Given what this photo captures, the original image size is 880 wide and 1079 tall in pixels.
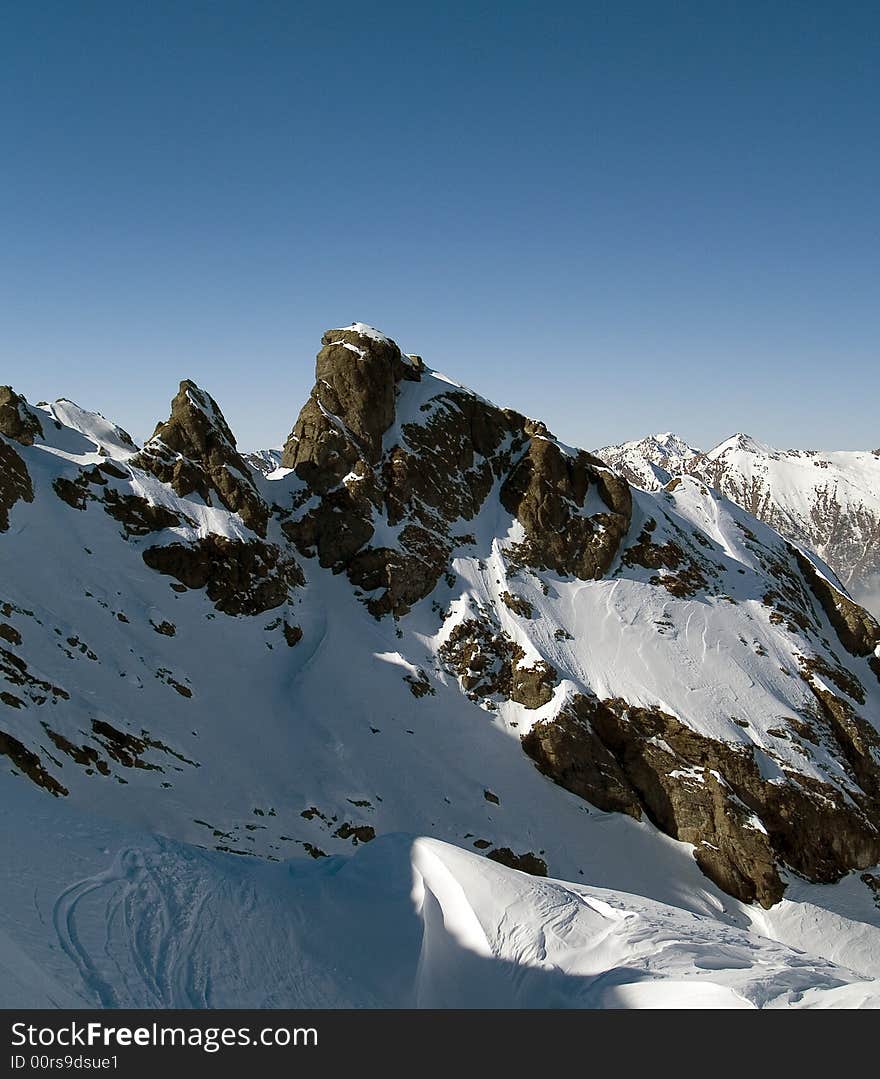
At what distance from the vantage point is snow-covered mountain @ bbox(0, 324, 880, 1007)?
16.2 m

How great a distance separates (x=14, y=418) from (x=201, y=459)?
48.1 feet

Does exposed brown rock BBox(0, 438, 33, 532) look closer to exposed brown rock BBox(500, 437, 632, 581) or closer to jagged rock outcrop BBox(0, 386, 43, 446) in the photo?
jagged rock outcrop BBox(0, 386, 43, 446)

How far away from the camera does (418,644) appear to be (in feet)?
194

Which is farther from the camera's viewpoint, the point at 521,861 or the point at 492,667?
the point at 492,667

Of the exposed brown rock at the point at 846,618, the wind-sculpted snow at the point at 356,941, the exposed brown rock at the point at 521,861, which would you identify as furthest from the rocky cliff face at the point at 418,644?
the wind-sculpted snow at the point at 356,941

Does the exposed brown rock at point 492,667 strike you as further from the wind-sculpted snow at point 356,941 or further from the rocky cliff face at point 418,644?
the wind-sculpted snow at point 356,941

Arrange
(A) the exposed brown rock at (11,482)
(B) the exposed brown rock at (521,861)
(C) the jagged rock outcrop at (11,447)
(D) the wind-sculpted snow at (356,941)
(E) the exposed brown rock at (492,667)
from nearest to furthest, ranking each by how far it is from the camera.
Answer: (D) the wind-sculpted snow at (356,941) → (B) the exposed brown rock at (521,861) → (A) the exposed brown rock at (11,482) → (C) the jagged rock outcrop at (11,447) → (E) the exposed brown rock at (492,667)

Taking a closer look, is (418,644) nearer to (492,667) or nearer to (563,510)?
(492,667)

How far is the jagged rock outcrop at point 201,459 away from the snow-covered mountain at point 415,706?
352mm

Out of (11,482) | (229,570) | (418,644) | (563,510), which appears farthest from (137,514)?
(563,510)

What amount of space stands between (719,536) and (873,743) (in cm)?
2579

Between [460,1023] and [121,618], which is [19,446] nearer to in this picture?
[121,618]

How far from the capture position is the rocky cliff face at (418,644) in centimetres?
4200

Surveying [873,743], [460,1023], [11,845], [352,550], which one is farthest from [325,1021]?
[873,743]
